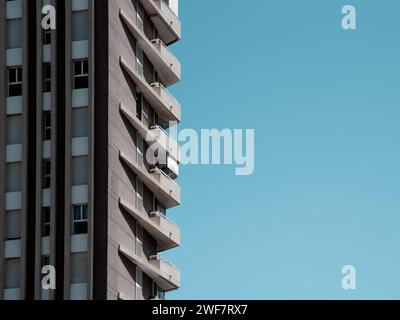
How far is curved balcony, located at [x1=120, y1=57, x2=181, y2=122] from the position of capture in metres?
67.5

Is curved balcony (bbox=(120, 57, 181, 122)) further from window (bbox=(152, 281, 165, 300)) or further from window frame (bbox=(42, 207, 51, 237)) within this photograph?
window (bbox=(152, 281, 165, 300))

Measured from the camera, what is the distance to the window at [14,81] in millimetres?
64188

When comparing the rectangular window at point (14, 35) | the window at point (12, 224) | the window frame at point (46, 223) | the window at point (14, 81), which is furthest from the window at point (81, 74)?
the window at point (12, 224)

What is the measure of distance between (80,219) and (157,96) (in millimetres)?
12358

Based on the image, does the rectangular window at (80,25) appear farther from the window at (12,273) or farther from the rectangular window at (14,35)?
the window at (12,273)

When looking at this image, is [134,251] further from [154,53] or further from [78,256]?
[154,53]

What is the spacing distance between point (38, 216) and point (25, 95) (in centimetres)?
641

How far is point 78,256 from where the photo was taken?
61.0 m

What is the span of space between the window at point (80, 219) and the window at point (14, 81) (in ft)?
23.0

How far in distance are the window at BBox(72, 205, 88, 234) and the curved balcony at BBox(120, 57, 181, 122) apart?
28.4ft

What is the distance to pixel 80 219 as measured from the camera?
61594 millimetres

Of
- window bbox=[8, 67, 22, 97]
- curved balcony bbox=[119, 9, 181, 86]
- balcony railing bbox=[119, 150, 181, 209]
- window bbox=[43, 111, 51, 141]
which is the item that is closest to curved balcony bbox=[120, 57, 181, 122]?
curved balcony bbox=[119, 9, 181, 86]

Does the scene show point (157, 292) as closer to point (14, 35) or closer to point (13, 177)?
point (13, 177)
